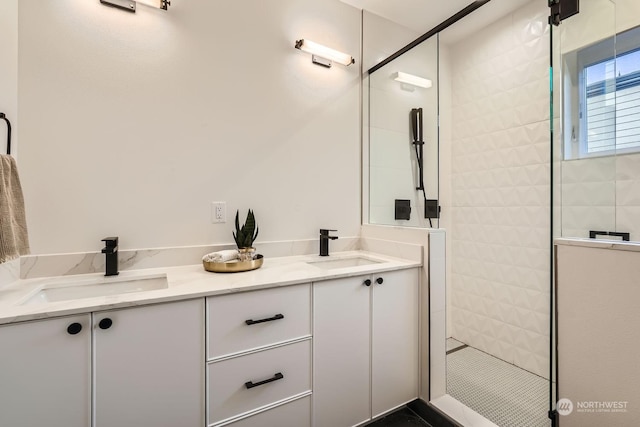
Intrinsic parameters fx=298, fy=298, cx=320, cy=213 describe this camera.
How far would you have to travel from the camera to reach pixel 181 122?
62.4 inches

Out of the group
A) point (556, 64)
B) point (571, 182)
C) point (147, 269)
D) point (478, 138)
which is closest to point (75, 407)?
point (147, 269)

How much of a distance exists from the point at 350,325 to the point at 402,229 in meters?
0.68

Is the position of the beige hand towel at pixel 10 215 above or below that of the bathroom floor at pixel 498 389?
above

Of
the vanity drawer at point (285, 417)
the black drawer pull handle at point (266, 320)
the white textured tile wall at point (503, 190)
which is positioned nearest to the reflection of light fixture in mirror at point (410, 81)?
the white textured tile wall at point (503, 190)

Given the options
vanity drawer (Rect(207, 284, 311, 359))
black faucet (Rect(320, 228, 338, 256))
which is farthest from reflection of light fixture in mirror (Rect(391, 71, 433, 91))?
vanity drawer (Rect(207, 284, 311, 359))

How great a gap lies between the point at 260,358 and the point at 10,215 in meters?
1.04

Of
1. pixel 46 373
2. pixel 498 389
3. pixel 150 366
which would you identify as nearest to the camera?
pixel 46 373

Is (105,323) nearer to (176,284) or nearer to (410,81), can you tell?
(176,284)

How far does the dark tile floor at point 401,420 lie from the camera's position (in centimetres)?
156

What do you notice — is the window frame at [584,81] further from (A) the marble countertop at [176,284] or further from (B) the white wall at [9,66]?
(B) the white wall at [9,66]

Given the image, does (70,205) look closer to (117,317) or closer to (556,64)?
(117,317)

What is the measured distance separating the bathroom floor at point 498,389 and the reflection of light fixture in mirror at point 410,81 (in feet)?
6.77

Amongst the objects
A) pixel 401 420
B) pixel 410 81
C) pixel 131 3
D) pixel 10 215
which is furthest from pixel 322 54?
pixel 401 420

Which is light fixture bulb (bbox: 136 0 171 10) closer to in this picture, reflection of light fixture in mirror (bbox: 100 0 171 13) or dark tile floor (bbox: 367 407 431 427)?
reflection of light fixture in mirror (bbox: 100 0 171 13)
